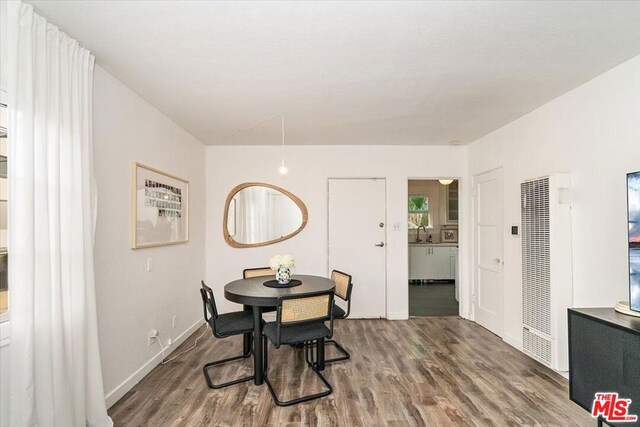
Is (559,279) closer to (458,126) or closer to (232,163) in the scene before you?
(458,126)

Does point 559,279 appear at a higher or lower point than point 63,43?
lower

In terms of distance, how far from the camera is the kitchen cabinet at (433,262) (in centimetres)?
719

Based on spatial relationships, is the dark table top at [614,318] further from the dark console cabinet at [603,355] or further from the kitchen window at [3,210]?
the kitchen window at [3,210]

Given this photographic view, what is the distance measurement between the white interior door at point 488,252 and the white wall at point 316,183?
0.27 m

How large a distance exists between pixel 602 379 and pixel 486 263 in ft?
7.97

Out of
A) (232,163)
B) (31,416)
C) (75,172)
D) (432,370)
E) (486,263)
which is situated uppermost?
(232,163)

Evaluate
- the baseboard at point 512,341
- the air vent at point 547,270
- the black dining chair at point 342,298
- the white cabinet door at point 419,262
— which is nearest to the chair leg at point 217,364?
the black dining chair at point 342,298

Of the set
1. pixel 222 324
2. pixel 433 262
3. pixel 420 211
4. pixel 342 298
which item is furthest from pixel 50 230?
pixel 420 211

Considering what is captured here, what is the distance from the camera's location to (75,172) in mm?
1998

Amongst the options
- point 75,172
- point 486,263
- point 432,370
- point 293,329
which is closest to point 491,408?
point 432,370

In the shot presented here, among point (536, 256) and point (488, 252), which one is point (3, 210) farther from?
point (488, 252)

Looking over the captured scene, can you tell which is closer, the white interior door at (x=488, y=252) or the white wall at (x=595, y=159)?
the white wall at (x=595, y=159)

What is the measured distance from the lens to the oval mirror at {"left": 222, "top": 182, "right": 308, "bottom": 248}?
4.77m

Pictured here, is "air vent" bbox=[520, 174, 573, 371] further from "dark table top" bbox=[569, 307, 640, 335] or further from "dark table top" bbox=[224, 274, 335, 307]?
"dark table top" bbox=[224, 274, 335, 307]
